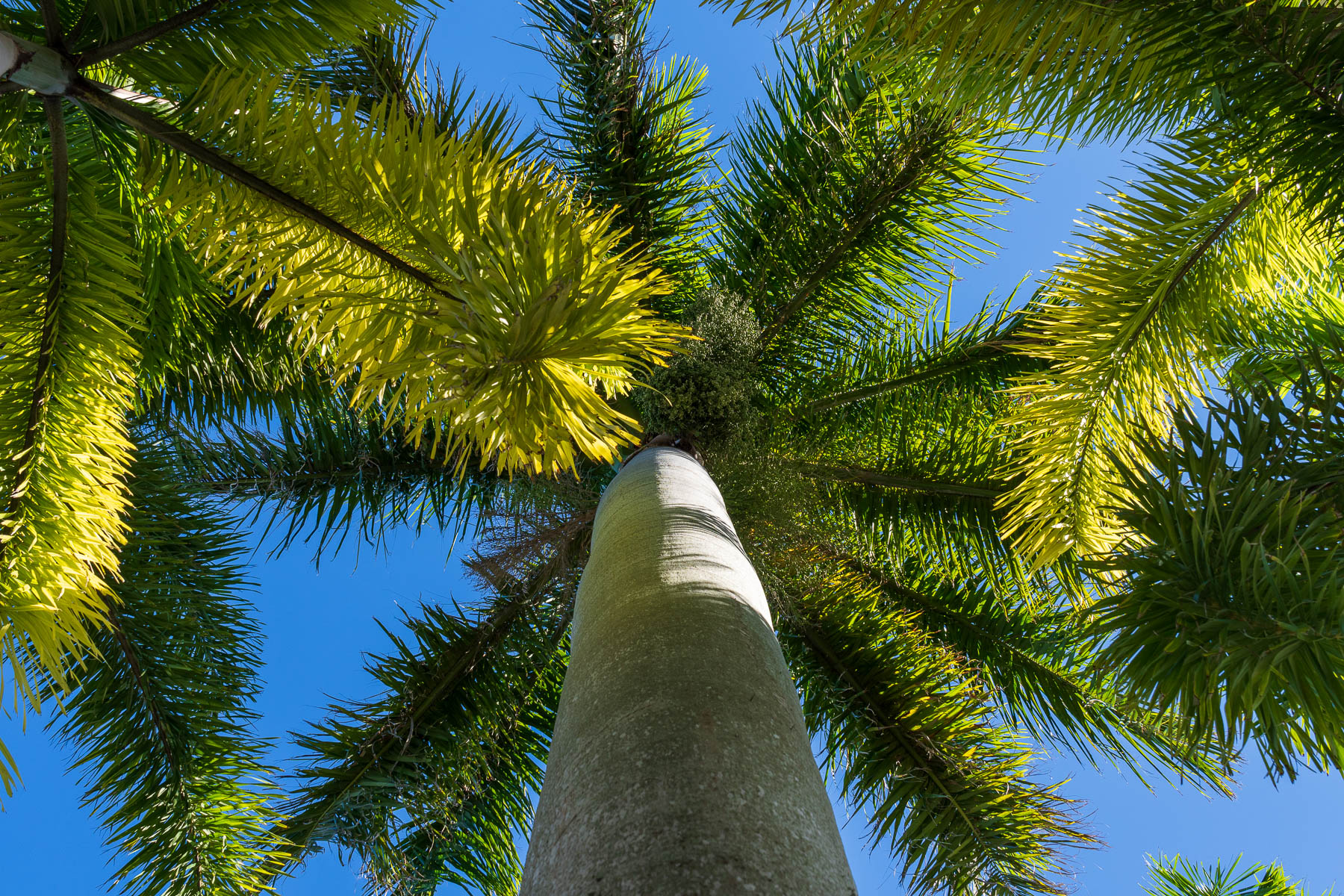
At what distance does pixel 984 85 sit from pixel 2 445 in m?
2.66

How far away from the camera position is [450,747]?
14.4 feet

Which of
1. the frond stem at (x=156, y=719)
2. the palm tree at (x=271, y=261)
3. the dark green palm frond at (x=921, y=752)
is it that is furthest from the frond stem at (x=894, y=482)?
the frond stem at (x=156, y=719)

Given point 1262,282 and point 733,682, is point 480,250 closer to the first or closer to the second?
point 733,682

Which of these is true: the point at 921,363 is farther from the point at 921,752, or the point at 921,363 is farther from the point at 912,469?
the point at 921,752

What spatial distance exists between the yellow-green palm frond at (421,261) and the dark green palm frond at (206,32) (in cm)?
24

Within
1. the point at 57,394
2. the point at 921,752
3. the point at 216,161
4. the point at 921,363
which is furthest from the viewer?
the point at 921,363

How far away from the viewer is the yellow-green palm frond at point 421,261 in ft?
5.12

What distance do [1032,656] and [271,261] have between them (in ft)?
15.0

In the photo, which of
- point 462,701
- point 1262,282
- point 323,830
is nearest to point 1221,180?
point 1262,282

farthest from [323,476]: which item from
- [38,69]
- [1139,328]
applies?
[1139,328]

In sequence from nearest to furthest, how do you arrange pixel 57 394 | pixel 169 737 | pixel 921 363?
pixel 57 394
pixel 169 737
pixel 921 363

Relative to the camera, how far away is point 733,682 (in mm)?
1589

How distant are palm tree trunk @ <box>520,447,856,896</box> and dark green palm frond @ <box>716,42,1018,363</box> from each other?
340cm

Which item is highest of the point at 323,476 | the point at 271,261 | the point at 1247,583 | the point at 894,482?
the point at 323,476
